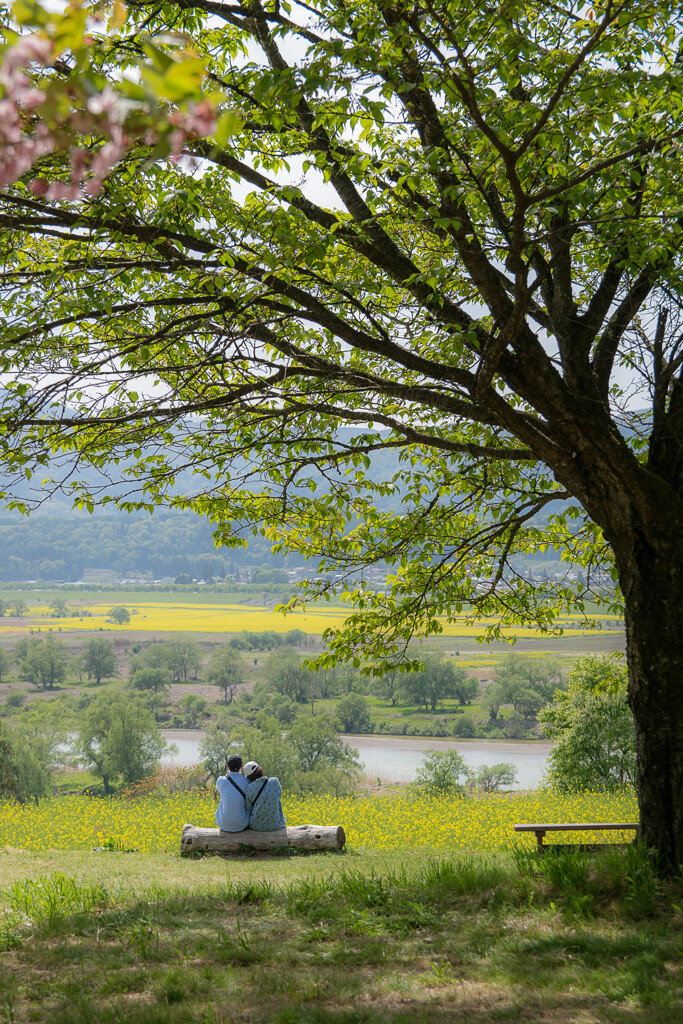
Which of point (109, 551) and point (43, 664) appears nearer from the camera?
point (43, 664)

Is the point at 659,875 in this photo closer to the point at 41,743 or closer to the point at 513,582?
the point at 513,582

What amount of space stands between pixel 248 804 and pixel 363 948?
689 cm

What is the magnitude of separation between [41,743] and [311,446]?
48.8 meters

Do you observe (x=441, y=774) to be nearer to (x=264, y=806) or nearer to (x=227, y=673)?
(x=264, y=806)

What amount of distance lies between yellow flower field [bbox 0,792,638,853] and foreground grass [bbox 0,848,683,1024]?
5657 millimetres

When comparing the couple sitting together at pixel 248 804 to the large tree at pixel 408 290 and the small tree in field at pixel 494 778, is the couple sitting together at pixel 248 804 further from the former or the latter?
the small tree in field at pixel 494 778

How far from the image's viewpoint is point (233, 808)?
1098cm

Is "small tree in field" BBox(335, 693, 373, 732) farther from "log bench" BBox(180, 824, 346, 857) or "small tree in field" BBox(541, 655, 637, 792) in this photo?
"log bench" BBox(180, 824, 346, 857)

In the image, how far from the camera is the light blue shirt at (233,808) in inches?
432

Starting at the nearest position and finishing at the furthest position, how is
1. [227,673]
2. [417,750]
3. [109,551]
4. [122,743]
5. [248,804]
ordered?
[248,804] < [122,743] < [417,750] < [227,673] < [109,551]

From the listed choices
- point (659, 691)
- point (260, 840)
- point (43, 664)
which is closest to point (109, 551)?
point (43, 664)

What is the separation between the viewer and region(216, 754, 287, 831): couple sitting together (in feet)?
36.0

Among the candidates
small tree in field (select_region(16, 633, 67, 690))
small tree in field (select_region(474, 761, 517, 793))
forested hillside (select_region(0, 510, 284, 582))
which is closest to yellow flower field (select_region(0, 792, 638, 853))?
small tree in field (select_region(474, 761, 517, 793))

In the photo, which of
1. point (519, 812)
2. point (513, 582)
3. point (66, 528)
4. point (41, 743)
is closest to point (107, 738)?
point (41, 743)
